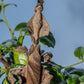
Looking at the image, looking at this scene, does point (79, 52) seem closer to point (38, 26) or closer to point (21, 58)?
point (21, 58)

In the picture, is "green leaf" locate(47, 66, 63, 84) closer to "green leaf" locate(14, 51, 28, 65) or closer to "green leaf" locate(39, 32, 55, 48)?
"green leaf" locate(14, 51, 28, 65)

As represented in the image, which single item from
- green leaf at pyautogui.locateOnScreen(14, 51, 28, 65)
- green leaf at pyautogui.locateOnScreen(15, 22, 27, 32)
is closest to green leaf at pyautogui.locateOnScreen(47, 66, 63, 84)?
green leaf at pyautogui.locateOnScreen(14, 51, 28, 65)

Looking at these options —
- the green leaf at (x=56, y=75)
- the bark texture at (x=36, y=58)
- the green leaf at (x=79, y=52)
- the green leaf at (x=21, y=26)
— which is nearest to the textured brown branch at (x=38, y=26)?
the bark texture at (x=36, y=58)

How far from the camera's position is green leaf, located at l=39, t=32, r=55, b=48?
0.76 metres

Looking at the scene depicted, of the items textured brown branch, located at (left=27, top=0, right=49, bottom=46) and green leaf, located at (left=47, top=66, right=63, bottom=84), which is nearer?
textured brown branch, located at (left=27, top=0, right=49, bottom=46)

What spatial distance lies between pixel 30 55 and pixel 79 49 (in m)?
0.41

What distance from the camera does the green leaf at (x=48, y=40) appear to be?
76cm

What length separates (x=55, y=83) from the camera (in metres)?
0.51

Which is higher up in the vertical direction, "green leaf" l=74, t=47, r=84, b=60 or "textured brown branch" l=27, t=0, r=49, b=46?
"textured brown branch" l=27, t=0, r=49, b=46

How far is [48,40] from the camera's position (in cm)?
77

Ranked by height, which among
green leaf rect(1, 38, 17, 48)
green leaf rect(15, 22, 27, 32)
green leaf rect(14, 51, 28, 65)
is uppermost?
green leaf rect(15, 22, 27, 32)

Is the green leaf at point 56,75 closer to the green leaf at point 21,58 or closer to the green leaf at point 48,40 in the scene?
the green leaf at point 21,58

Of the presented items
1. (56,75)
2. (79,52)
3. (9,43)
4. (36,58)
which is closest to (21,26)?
(9,43)

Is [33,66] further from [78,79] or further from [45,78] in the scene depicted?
[78,79]
